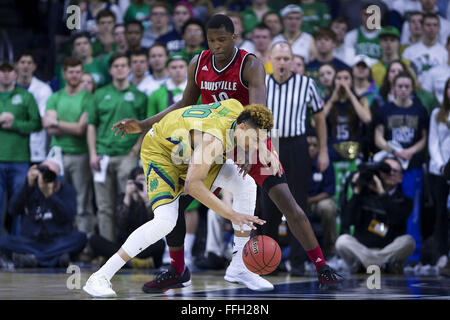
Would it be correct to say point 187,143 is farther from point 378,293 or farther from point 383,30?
point 383,30

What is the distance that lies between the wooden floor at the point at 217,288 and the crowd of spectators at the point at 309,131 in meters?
0.72

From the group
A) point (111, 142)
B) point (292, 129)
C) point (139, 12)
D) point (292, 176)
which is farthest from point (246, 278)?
point (139, 12)

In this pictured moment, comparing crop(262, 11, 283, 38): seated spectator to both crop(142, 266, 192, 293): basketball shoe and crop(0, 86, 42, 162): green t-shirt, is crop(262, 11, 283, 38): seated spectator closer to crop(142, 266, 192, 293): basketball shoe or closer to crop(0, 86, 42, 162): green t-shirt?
crop(0, 86, 42, 162): green t-shirt

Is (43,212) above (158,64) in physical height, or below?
below

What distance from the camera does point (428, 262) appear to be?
7.60 m

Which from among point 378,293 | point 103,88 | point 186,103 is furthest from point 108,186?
point 378,293

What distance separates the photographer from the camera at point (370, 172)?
7.36 meters

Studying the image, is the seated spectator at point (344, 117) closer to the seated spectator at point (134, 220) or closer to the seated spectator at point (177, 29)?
the seated spectator at point (134, 220)

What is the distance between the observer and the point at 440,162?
750cm

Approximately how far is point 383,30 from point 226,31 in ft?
14.2

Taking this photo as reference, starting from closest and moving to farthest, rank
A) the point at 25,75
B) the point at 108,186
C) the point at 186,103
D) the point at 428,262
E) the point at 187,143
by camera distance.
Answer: the point at 187,143
the point at 186,103
the point at 428,262
the point at 108,186
the point at 25,75

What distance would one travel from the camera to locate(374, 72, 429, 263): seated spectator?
7728 millimetres

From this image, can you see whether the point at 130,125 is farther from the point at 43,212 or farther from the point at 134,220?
the point at 43,212

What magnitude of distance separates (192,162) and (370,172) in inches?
Result: 128
